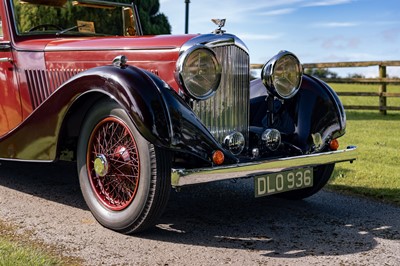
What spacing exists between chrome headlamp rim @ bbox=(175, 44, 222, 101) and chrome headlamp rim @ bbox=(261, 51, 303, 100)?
66 centimetres

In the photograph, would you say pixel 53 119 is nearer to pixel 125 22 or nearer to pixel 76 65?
pixel 76 65

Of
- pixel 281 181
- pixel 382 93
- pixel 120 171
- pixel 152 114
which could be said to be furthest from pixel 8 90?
pixel 382 93

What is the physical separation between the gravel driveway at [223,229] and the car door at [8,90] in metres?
0.61

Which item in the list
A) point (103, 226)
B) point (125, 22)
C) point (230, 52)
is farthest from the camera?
point (125, 22)

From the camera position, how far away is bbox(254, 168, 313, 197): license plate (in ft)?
11.2

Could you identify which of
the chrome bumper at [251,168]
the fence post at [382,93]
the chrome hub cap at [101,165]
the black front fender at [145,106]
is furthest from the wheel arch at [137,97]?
the fence post at [382,93]

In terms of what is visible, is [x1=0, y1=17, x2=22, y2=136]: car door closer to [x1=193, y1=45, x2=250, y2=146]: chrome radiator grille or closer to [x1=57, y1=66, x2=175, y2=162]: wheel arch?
[x1=57, y1=66, x2=175, y2=162]: wheel arch

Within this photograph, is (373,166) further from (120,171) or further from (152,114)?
(152,114)

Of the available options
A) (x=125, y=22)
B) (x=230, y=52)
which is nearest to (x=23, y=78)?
(x=125, y=22)

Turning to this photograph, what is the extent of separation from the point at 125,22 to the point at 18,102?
4.86 feet

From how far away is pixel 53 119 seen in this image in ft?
12.3

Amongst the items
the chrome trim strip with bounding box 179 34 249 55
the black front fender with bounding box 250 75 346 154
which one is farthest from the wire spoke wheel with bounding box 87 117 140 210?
the black front fender with bounding box 250 75 346 154

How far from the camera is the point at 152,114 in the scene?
3100mm

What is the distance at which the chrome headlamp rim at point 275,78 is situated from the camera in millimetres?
4070
